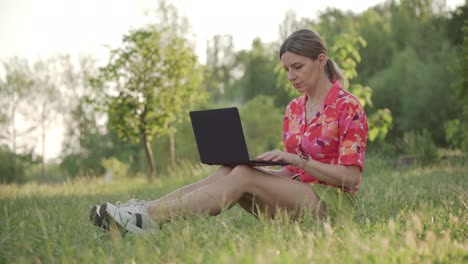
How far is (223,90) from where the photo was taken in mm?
36375

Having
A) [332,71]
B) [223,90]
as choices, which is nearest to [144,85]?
[332,71]

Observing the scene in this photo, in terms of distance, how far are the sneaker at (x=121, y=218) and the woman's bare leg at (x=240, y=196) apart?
87 mm

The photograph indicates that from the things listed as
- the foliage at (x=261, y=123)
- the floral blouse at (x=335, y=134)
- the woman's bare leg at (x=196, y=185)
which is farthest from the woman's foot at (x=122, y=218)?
the foliage at (x=261, y=123)

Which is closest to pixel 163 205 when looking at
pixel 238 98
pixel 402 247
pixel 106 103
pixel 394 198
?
pixel 402 247

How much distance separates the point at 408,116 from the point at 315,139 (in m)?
23.3

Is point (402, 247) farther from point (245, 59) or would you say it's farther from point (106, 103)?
point (245, 59)

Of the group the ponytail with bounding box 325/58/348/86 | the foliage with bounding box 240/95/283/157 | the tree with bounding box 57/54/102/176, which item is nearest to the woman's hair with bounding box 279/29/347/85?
the ponytail with bounding box 325/58/348/86

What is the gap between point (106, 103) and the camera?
13.4m

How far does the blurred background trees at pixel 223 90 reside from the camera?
13.3 m

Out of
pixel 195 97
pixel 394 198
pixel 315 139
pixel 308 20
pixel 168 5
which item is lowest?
pixel 394 198

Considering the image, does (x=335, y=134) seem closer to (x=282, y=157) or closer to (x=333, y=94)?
(x=333, y=94)

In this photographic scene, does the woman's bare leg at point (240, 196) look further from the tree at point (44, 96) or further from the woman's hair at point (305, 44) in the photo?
the tree at point (44, 96)

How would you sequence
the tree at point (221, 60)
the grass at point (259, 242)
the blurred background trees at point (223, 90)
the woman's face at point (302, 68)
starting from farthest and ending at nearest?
the tree at point (221, 60) → the blurred background trees at point (223, 90) → the woman's face at point (302, 68) → the grass at point (259, 242)

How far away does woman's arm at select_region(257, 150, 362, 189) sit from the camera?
3537mm
